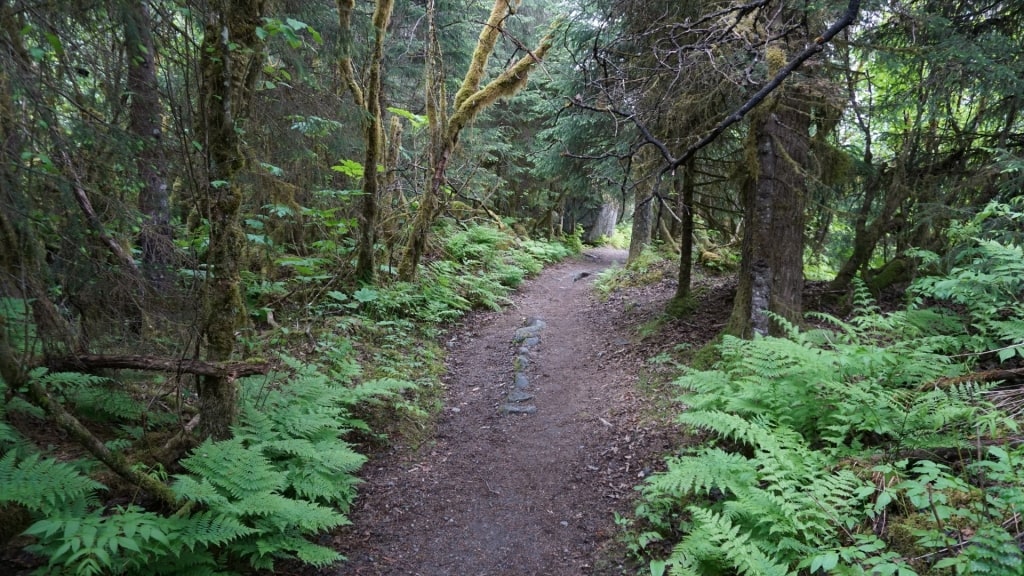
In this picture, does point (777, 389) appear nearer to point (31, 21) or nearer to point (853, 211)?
point (853, 211)

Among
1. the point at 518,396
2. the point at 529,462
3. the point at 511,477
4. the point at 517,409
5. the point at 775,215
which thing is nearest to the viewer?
the point at 511,477

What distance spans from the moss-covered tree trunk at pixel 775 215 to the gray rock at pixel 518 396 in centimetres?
296

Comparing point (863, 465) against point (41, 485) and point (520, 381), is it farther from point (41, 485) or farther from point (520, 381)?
point (41, 485)

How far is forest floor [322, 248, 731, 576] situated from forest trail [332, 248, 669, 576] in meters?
0.01

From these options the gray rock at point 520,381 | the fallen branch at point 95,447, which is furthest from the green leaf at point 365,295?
the fallen branch at point 95,447

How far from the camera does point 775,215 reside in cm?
622

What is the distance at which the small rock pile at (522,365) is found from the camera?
665 cm

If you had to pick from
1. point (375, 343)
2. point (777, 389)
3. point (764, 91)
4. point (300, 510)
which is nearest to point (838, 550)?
point (777, 389)

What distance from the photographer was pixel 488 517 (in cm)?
452

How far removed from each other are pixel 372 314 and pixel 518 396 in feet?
10.1

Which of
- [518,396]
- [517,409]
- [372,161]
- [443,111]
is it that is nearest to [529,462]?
[517,409]

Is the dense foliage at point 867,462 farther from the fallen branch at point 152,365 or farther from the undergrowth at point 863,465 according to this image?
the fallen branch at point 152,365

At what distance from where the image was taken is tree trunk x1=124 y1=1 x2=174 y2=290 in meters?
3.06

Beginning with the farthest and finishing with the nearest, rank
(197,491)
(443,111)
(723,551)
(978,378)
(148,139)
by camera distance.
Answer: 1. (443,111)
2. (978,378)
3. (148,139)
4. (197,491)
5. (723,551)
